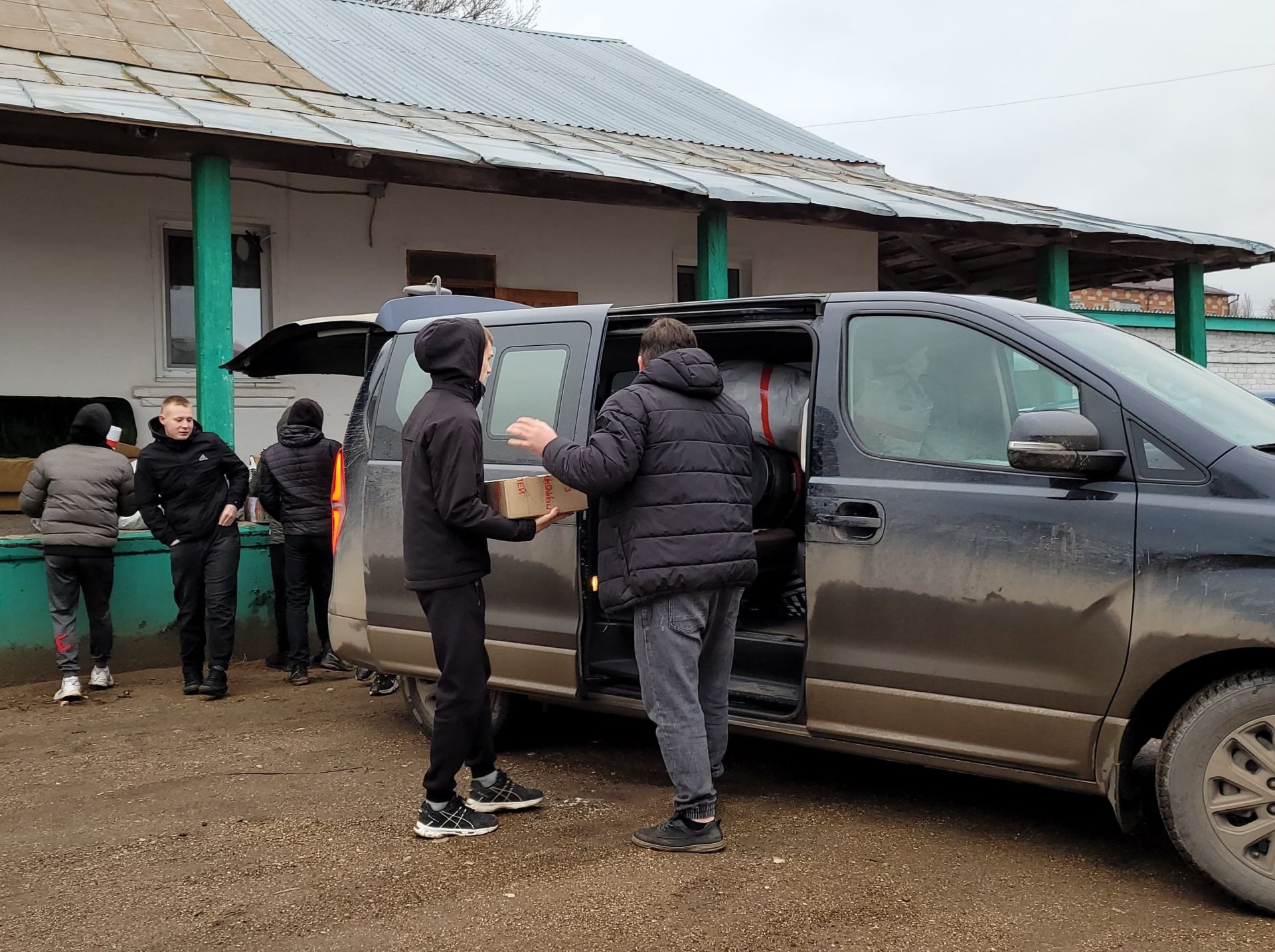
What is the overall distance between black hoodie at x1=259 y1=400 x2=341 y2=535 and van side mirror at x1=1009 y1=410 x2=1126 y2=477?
194 inches

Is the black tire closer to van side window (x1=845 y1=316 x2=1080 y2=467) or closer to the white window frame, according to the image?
van side window (x1=845 y1=316 x2=1080 y2=467)

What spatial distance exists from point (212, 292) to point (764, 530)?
4825mm

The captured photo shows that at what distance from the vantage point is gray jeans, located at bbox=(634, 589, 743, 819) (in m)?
3.94

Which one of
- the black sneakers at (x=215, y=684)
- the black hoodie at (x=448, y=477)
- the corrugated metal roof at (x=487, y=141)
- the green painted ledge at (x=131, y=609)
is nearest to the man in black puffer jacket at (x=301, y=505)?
the green painted ledge at (x=131, y=609)

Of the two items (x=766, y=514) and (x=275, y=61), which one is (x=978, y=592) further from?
(x=275, y=61)

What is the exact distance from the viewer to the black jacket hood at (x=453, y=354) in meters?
4.18

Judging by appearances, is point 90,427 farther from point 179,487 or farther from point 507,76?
point 507,76

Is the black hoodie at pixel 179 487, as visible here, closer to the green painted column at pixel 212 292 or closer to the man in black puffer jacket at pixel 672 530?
the green painted column at pixel 212 292

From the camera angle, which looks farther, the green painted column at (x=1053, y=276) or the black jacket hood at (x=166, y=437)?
the green painted column at (x=1053, y=276)

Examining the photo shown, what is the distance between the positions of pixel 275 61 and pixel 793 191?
16.7 feet

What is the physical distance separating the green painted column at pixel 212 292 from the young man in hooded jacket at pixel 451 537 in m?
4.38

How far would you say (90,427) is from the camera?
6984 millimetres

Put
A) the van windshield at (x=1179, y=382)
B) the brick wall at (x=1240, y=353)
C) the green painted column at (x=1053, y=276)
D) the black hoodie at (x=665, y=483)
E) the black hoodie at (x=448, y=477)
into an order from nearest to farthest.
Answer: the van windshield at (x=1179, y=382)
the black hoodie at (x=665, y=483)
the black hoodie at (x=448, y=477)
the green painted column at (x=1053, y=276)
the brick wall at (x=1240, y=353)

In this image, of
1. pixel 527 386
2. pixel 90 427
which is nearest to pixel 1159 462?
pixel 527 386
